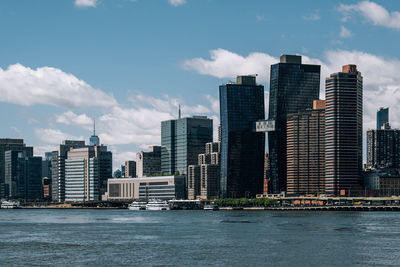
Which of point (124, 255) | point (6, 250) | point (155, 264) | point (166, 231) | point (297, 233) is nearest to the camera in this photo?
point (155, 264)

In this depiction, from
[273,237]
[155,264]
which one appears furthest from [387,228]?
[155,264]

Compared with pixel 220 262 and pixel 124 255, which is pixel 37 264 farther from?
pixel 220 262

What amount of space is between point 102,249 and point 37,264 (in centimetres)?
2413

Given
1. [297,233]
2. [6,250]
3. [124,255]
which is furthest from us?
[297,233]

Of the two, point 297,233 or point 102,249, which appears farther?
point 297,233

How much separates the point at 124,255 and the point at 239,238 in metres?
42.1

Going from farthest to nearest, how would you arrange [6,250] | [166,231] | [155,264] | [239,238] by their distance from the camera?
[166,231] → [239,238] → [6,250] → [155,264]

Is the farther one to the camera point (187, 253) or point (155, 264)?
point (187, 253)

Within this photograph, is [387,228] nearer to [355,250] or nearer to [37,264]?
[355,250]

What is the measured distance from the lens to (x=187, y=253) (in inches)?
5285

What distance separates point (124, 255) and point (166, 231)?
207 ft

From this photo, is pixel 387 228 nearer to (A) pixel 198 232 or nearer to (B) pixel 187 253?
(A) pixel 198 232

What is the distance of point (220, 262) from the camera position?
121188 millimetres

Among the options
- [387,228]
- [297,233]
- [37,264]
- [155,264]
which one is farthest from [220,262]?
[387,228]
